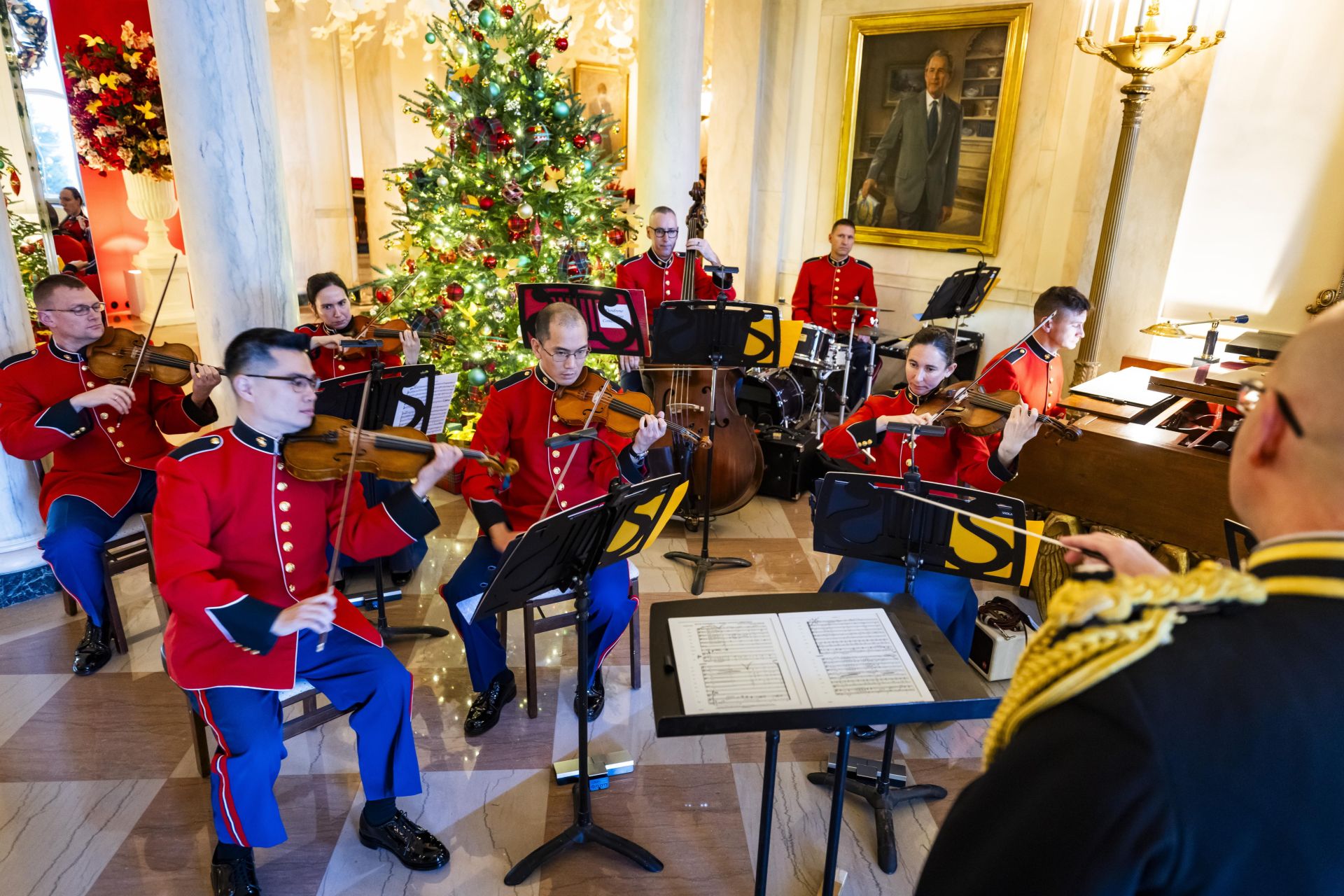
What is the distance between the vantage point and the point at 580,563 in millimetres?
2320

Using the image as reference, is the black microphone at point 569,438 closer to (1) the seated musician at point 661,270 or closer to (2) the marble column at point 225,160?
(2) the marble column at point 225,160

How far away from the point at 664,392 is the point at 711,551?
96cm

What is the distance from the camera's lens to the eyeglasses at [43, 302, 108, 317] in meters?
3.34

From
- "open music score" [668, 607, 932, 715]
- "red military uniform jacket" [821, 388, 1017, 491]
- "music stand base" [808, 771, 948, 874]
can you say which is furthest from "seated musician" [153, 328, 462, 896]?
"red military uniform jacket" [821, 388, 1017, 491]

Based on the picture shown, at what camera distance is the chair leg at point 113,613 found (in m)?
3.37

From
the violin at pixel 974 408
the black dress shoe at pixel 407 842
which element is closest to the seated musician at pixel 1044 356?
the violin at pixel 974 408

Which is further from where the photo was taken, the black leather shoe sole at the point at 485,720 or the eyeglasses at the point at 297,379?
the black leather shoe sole at the point at 485,720

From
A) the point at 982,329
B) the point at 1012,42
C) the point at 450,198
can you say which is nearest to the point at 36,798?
the point at 450,198

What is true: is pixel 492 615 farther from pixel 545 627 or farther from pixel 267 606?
pixel 267 606

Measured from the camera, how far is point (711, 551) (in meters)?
4.62

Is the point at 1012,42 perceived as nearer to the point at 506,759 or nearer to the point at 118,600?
the point at 506,759

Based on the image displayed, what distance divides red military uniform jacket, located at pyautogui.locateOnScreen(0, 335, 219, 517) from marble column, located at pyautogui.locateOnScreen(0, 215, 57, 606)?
0.60ft

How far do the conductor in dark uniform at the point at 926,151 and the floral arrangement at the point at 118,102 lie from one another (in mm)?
6229

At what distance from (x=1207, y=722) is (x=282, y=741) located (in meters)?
2.43
